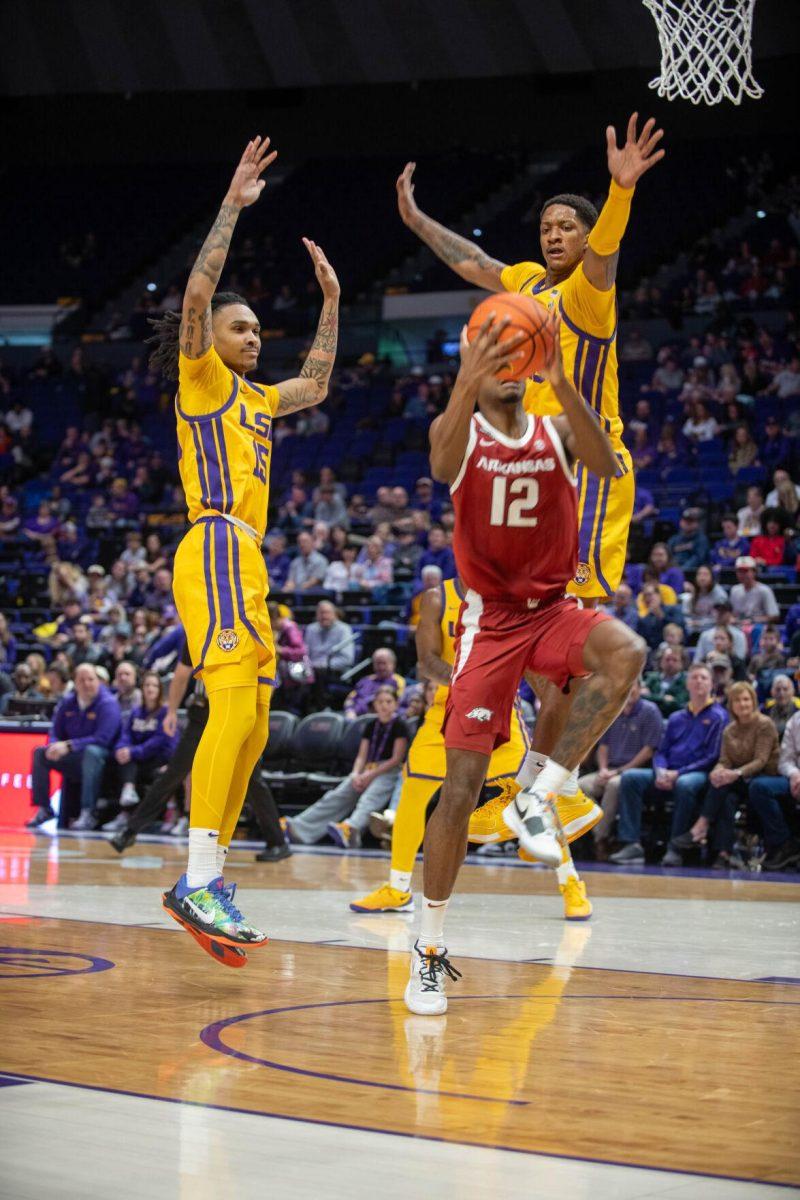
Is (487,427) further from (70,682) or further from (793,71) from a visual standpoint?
(793,71)

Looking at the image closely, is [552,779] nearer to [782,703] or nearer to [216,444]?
[216,444]

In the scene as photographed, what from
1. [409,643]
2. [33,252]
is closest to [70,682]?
[409,643]

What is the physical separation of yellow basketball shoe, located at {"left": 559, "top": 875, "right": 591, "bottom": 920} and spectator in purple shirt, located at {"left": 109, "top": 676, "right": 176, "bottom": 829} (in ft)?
23.2

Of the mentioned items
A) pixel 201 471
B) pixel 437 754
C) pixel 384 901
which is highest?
pixel 201 471

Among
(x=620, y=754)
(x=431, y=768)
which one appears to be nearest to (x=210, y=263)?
(x=431, y=768)

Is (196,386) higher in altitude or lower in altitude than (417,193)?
lower

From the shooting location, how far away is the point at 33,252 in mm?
31984

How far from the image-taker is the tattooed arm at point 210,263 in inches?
225

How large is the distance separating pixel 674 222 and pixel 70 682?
1539cm

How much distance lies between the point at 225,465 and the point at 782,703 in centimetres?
724

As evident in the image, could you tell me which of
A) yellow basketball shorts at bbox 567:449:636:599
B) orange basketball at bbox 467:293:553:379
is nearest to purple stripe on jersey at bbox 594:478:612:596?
yellow basketball shorts at bbox 567:449:636:599

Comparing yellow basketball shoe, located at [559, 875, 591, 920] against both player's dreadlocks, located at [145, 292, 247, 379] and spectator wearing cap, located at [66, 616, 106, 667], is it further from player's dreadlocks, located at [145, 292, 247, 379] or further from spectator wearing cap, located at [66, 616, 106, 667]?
spectator wearing cap, located at [66, 616, 106, 667]

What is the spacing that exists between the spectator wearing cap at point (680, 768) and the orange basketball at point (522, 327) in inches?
293

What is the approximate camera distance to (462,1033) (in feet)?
14.5
